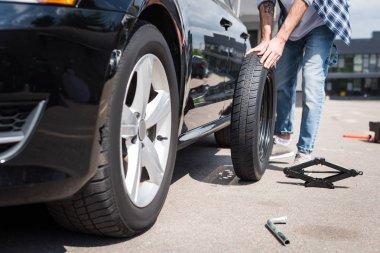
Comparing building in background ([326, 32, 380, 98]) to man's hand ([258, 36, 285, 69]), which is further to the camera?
building in background ([326, 32, 380, 98])

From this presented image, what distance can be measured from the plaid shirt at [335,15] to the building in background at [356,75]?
232 feet

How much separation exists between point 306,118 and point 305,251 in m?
1.82

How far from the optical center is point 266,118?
12.1 ft

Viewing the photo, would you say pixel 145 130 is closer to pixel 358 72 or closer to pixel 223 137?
pixel 223 137

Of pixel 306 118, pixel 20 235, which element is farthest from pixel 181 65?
pixel 306 118

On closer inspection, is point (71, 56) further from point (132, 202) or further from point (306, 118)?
point (306, 118)

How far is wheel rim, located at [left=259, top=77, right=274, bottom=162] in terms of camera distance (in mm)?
3515

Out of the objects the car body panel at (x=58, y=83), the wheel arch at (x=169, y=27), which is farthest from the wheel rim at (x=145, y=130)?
the car body panel at (x=58, y=83)

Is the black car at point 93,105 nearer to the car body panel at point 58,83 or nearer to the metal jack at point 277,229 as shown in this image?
the car body panel at point 58,83

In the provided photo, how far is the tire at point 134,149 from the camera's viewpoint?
1.70m

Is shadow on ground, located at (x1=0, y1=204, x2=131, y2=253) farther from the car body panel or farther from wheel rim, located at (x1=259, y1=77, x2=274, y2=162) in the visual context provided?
wheel rim, located at (x1=259, y1=77, x2=274, y2=162)

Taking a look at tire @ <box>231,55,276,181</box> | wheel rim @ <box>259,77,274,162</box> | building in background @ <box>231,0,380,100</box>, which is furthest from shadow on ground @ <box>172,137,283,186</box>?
building in background @ <box>231,0,380,100</box>

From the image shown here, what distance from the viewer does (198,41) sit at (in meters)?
2.62

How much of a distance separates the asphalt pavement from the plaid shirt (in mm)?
1051
